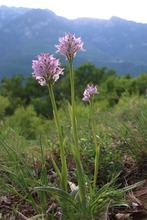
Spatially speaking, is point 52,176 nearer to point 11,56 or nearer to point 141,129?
point 141,129

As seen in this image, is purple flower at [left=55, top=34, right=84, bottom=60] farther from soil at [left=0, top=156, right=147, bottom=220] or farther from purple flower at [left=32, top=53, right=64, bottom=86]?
soil at [left=0, top=156, right=147, bottom=220]

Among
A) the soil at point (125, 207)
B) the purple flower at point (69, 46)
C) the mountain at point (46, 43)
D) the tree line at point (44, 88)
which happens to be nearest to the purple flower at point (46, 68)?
the purple flower at point (69, 46)

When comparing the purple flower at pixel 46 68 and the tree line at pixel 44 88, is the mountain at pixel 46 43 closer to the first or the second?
the tree line at pixel 44 88

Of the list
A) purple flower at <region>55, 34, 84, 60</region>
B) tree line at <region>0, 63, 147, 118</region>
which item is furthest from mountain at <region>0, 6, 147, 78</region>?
purple flower at <region>55, 34, 84, 60</region>

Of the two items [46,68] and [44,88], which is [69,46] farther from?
[44,88]

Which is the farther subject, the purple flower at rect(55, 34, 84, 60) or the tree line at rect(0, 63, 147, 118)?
the tree line at rect(0, 63, 147, 118)

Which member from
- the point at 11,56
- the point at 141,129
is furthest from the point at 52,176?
the point at 11,56
